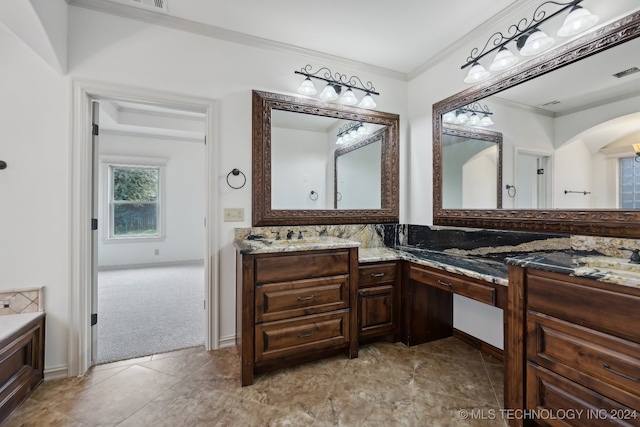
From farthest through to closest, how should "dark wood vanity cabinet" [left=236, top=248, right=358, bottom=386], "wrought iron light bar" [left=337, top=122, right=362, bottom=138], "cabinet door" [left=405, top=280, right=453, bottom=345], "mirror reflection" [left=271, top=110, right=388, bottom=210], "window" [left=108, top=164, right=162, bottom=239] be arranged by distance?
1. "window" [left=108, top=164, right=162, bottom=239]
2. "wrought iron light bar" [left=337, top=122, right=362, bottom=138]
3. "mirror reflection" [left=271, top=110, right=388, bottom=210]
4. "cabinet door" [left=405, top=280, right=453, bottom=345]
5. "dark wood vanity cabinet" [left=236, top=248, right=358, bottom=386]

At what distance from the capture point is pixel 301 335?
2.01 meters

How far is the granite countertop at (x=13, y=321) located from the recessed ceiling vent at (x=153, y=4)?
7.36 ft

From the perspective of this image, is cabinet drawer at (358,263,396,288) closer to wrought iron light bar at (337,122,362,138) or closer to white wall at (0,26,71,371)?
wrought iron light bar at (337,122,362,138)

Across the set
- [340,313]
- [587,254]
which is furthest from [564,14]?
[340,313]

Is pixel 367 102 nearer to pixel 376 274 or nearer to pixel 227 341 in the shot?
pixel 376 274

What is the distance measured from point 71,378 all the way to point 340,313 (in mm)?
1917

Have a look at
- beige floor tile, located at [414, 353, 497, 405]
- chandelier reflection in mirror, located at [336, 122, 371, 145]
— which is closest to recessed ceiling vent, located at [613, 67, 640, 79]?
chandelier reflection in mirror, located at [336, 122, 371, 145]

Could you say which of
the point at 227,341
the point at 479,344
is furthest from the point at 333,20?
the point at 479,344

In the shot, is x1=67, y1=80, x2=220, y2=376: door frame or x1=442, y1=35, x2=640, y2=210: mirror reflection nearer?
x1=442, y1=35, x2=640, y2=210: mirror reflection

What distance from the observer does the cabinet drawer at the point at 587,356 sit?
1.13m

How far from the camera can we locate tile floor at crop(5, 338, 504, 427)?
1578mm

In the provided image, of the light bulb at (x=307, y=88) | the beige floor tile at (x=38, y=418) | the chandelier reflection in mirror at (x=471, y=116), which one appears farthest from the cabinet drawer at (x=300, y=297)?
the chandelier reflection in mirror at (x=471, y=116)

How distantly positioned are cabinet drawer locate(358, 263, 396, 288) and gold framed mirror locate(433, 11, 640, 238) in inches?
29.3

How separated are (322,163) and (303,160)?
0.21 meters
